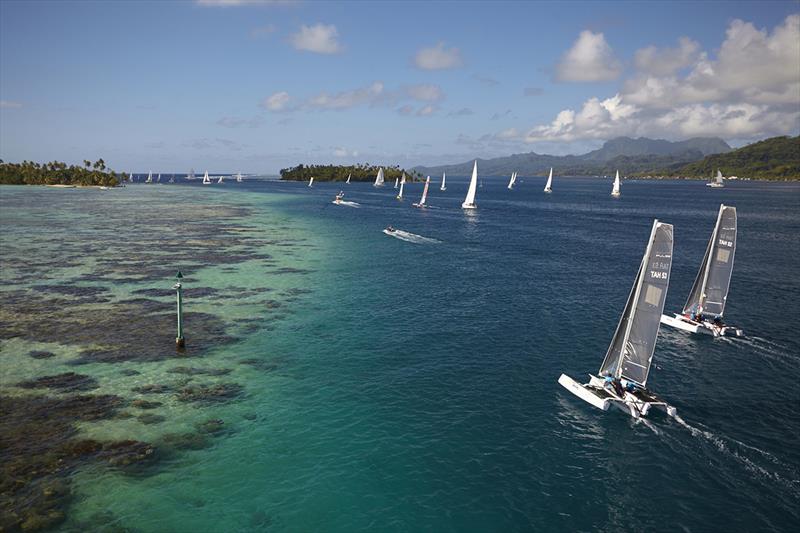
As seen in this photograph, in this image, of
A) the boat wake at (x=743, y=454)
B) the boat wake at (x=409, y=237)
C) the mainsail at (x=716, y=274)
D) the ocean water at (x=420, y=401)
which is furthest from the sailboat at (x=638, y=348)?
the boat wake at (x=409, y=237)

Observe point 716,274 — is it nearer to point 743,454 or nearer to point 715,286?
point 715,286

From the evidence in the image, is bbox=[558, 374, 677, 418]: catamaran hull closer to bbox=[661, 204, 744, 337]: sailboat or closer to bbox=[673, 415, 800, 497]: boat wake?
bbox=[673, 415, 800, 497]: boat wake

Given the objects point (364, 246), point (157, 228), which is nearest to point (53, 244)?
point (157, 228)

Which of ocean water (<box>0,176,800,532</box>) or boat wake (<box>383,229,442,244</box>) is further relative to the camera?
boat wake (<box>383,229,442,244</box>)

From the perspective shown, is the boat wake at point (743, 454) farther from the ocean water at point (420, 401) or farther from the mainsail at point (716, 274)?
the mainsail at point (716, 274)

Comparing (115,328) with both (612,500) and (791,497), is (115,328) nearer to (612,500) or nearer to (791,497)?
(612,500)

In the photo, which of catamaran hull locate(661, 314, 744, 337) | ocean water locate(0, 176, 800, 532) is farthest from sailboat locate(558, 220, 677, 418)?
catamaran hull locate(661, 314, 744, 337)

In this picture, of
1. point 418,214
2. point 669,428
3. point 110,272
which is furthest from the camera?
point 418,214
